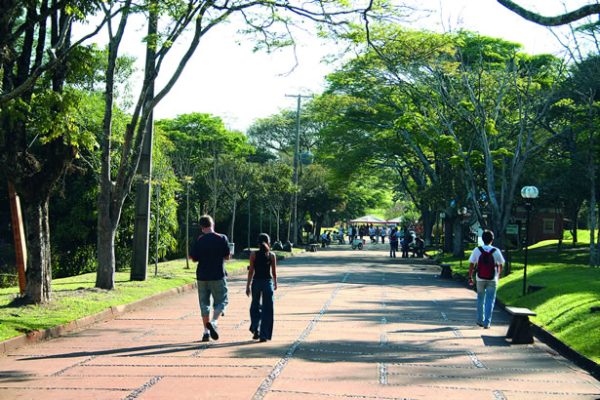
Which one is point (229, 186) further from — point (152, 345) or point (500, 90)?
point (152, 345)

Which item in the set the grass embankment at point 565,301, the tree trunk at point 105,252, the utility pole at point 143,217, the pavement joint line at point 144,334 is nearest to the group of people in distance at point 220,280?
the pavement joint line at point 144,334

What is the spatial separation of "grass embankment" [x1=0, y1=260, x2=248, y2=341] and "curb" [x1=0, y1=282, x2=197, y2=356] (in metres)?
0.09

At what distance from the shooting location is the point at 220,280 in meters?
11.5

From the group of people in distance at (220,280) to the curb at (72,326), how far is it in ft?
7.69

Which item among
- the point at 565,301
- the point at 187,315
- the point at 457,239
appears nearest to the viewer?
the point at 187,315

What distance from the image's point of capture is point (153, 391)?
782cm

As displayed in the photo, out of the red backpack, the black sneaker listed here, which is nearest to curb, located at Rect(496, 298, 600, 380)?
the red backpack

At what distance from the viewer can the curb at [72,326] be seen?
418 inches

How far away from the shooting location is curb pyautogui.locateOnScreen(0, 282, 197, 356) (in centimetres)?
1062

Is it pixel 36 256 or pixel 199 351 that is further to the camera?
pixel 36 256

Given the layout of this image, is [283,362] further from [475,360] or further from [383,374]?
[475,360]

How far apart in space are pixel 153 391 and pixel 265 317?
12.5ft

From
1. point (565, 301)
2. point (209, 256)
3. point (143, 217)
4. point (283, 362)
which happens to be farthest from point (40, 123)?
point (565, 301)

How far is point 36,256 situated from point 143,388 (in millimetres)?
6771
